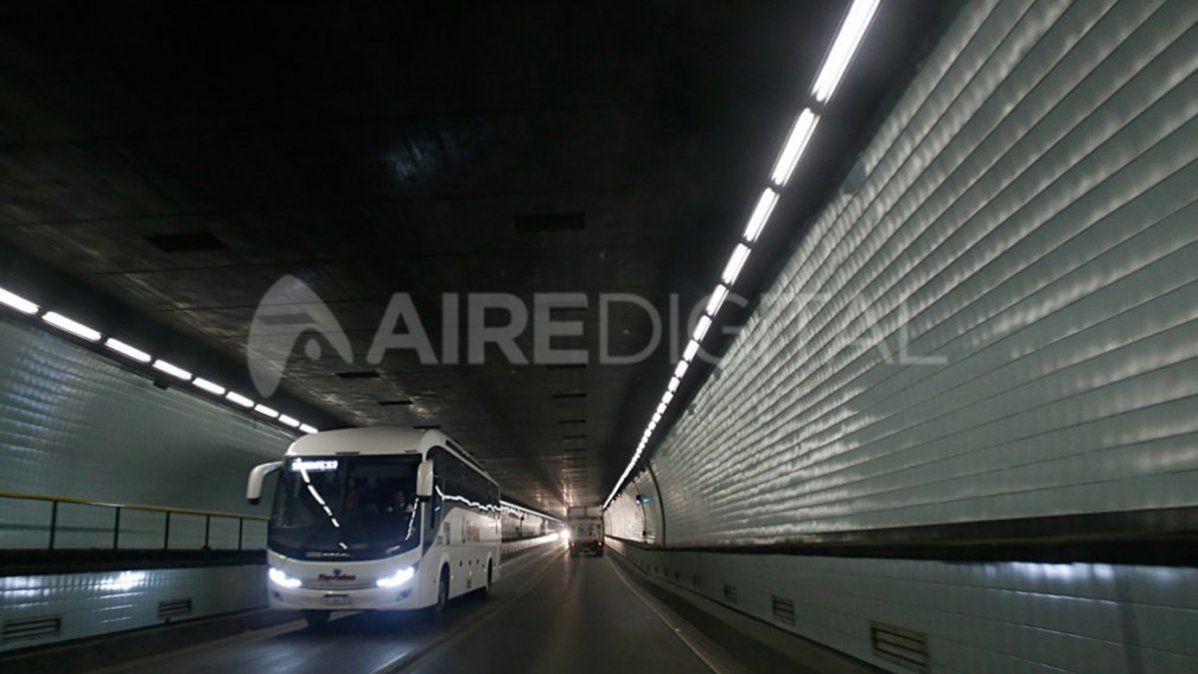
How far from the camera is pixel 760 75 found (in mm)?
7906

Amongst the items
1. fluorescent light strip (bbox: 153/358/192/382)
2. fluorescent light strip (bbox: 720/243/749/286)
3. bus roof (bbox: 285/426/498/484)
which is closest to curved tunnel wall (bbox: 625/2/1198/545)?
fluorescent light strip (bbox: 720/243/749/286)

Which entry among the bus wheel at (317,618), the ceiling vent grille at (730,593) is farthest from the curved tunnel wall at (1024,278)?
the bus wheel at (317,618)

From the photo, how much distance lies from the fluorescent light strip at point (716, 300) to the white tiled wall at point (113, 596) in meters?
10.7

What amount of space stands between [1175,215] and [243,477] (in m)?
22.6

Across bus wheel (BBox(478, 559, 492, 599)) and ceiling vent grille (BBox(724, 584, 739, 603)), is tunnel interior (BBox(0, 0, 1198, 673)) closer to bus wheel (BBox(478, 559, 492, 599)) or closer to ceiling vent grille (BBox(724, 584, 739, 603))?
ceiling vent grille (BBox(724, 584, 739, 603))

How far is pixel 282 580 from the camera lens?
48.1 feet

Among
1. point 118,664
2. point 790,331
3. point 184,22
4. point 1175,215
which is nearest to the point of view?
point 1175,215

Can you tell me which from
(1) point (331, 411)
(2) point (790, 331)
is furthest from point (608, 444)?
(2) point (790, 331)

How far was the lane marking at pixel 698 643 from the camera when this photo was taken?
10.5 m

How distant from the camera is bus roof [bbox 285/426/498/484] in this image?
16125 millimetres

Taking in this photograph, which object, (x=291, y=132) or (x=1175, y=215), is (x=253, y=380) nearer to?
(x=291, y=132)

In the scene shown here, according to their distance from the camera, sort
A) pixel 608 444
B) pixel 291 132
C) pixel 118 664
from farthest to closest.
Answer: pixel 608 444 < pixel 118 664 < pixel 291 132

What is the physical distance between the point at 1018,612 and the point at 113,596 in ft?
43.1

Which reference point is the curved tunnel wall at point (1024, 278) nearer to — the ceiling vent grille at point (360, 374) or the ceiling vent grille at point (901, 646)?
the ceiling vent grille at point (901, 646)
